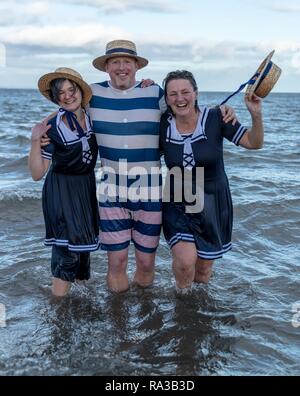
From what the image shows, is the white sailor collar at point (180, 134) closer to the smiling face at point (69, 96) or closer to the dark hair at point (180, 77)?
the dark hair at point (180, 77)

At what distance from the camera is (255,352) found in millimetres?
4844

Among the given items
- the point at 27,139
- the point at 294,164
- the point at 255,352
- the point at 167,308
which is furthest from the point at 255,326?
the point at 27,139

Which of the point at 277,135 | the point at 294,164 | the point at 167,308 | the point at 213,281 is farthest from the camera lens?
the point at 277,135

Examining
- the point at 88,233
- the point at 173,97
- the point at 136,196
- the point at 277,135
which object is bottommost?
the point at 277,135

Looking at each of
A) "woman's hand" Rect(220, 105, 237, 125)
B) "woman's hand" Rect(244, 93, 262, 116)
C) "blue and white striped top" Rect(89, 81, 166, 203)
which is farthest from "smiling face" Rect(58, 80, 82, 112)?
"woman's hand" Rect(244, 93, 262, 116)

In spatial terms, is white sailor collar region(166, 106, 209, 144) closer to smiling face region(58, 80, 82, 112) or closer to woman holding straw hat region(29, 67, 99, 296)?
woman holding straw hat region(29, 67, 99, 296)

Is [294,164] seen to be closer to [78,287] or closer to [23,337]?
[78,287]

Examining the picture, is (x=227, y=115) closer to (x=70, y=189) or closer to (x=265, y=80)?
(x=265, y=80)

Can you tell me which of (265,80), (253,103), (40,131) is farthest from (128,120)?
(265,80)

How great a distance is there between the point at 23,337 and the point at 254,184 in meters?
7.86

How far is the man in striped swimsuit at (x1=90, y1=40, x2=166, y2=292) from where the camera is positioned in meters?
5.16

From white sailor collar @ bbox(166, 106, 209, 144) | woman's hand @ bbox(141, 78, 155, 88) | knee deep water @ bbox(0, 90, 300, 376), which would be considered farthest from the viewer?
woman's hand @ bbox(141, 78, 155, 88)

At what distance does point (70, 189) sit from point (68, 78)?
3.25 feet

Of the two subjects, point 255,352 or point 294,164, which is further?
point 294,164
